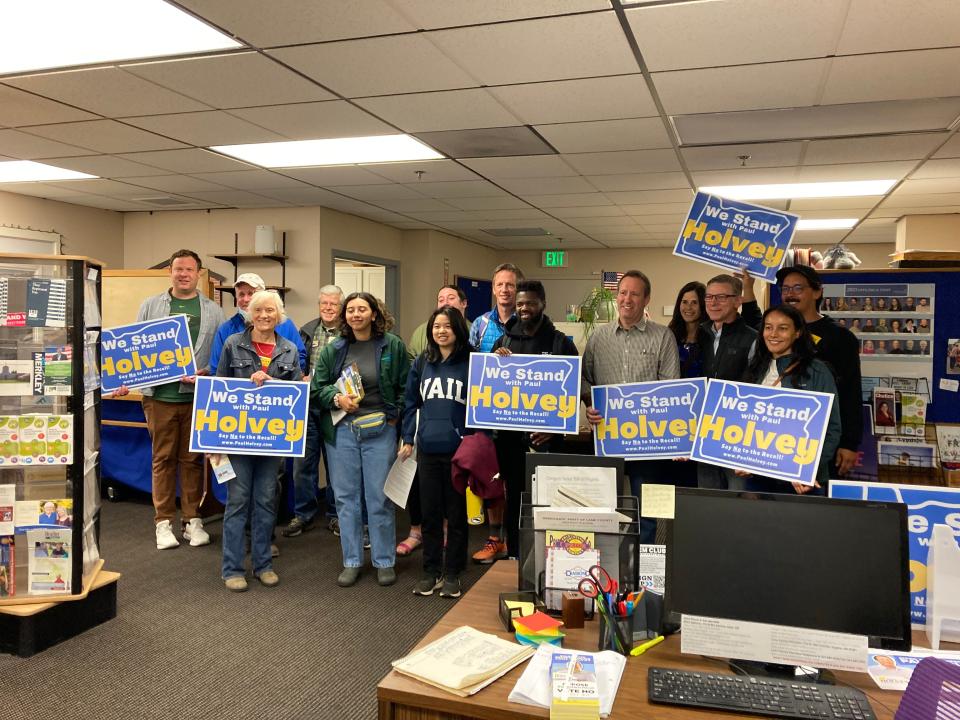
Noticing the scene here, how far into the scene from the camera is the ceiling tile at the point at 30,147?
4648mm

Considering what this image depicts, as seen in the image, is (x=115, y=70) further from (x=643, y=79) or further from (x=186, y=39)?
(x=643, y=79)

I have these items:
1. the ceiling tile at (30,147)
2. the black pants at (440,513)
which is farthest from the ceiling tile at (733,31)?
the ceiling tile at (30,147)

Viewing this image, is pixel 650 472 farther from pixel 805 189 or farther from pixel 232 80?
pixel 805 189

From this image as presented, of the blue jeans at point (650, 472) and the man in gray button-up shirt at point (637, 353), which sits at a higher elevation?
the man in gray button-up shirt at point (637, 353)

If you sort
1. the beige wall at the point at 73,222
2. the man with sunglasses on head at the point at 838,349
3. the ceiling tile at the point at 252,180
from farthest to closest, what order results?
1. the beige wall at the point at 73,222
2. the ceiling tile at the point at 252,180
3. the man with sunglasses on head at the point at 838,349

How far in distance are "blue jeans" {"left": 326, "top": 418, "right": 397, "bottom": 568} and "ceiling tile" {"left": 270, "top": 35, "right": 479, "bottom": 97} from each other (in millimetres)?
1694

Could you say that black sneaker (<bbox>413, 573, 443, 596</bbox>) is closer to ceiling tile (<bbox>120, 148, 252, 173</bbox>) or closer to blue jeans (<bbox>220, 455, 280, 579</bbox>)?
blue jeans (<bbox>220, 455, 280, 579</bbox>)

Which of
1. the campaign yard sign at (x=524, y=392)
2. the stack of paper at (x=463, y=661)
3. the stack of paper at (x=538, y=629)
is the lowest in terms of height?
the stack of paper at (x=463, y=661)

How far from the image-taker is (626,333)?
354 centimetres

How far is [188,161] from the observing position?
532 centimetres

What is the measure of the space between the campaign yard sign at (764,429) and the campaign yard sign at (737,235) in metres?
0.82

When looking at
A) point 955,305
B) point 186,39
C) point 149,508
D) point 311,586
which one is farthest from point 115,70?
point 955,305

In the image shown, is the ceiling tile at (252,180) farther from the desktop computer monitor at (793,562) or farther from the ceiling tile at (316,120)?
the desktop computer monitor at (793,562)

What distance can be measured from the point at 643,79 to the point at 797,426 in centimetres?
184
